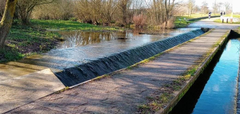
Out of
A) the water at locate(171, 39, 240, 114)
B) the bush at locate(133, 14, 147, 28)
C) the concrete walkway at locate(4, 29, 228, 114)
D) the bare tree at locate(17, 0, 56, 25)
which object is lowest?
the water at locate(171, 39, 240, 114)

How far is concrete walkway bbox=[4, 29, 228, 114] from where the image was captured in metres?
5.21

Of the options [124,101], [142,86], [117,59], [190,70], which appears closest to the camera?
[124,101]

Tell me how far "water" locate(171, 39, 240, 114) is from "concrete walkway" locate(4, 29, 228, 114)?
0.89 meters

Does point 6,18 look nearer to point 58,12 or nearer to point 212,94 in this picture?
point 212,94

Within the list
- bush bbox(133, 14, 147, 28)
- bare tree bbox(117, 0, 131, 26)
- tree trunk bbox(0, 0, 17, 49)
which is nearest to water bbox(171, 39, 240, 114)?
tree trunk bbox(0, 0, 17, 49)

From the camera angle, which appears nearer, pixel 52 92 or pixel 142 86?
pixel 52 92

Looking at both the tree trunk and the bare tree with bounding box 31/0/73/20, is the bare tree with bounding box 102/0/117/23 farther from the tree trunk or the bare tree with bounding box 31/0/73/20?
the tree trunk

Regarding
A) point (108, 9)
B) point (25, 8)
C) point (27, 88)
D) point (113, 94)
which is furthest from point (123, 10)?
point (113, 94)

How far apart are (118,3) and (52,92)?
97.4 ft

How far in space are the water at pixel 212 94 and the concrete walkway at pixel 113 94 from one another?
0.89 metres

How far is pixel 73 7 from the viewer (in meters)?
39.1

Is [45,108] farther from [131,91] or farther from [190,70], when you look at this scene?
[190,70]

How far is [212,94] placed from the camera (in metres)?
8.31

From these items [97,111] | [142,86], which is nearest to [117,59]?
[142,86]
